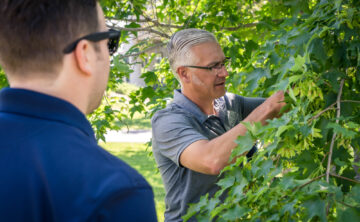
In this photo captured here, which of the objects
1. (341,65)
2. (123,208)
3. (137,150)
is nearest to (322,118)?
(341,65)

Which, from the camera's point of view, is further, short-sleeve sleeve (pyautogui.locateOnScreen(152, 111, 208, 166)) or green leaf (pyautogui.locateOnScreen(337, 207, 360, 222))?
short-sleeve sleeve (pyautogui.locateOnScreen(152, 111, 208, 166))

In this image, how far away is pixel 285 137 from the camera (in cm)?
176

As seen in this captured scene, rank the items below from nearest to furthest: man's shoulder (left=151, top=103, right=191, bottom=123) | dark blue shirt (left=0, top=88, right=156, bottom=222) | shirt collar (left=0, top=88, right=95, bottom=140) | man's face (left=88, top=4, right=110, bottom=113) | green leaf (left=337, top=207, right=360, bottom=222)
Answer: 1. dark blue shirt (left=0, top=88, right=156, bottom=222)
2. shirt collar (left=0, top=88, right=95, bottom=140)
3. man's face (left=88, top=4, right=110, bottom=113)
4. green leaf (left=337, top=207, right=360, bottom=222)
5. man's shoulder (left=151, top=103, right=191, bottom=123)

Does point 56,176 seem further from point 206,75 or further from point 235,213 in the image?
point 206,75

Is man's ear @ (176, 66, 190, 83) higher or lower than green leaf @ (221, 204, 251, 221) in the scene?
higher

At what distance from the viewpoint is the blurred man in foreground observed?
938 mm

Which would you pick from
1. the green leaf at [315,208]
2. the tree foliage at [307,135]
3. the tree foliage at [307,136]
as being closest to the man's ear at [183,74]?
the tree foliage at [307,135]

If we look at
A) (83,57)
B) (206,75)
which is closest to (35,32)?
(83,57)

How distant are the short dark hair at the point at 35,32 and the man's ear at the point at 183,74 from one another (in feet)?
6.47

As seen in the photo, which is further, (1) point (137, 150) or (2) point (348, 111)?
(1) point (137, 150)

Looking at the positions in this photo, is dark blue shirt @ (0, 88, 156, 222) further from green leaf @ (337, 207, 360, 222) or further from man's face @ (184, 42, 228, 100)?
man's face @ (184, 42, 228, 100)

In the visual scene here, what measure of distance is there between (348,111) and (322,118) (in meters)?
0.13

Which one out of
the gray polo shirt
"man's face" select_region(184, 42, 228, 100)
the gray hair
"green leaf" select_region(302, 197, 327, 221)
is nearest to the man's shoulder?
the gray polo shirt

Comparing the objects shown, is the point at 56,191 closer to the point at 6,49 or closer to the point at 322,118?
the point at 6,49
